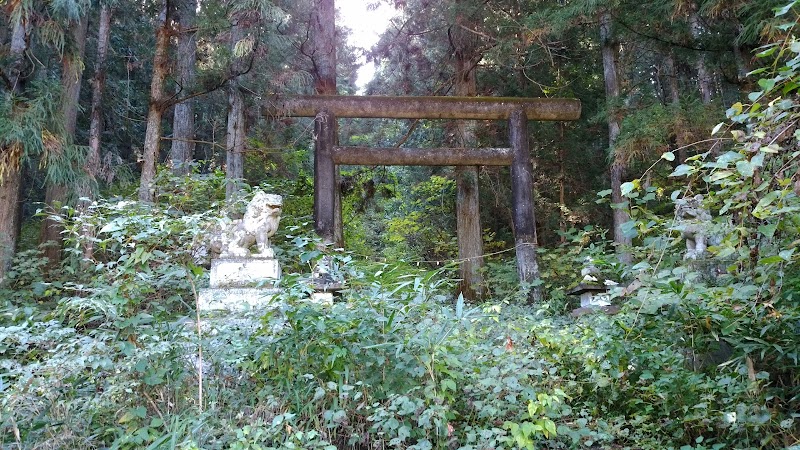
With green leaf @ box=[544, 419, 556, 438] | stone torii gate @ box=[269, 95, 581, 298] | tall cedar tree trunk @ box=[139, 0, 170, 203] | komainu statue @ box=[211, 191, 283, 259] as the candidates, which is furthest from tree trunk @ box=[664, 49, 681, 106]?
green leaf @ box=[544, 419, 556, 438]

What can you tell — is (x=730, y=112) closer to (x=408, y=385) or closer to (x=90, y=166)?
(x=408, y=385)

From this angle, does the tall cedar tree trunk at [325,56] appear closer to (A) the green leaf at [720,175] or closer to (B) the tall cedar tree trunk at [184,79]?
(B) the tall cedar tree trunk at [184,79]

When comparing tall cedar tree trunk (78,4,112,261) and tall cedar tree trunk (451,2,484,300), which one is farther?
tall cedar tree trunk (451,2,484,300)

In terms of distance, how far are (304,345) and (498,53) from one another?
8.14 meters

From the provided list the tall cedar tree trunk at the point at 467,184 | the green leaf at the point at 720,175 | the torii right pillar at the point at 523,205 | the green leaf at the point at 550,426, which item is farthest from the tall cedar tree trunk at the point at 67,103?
the green leaf at the point at 720,175

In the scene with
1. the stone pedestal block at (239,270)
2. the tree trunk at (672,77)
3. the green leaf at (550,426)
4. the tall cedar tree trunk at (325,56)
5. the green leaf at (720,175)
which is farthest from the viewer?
the tree trunk at (672,77)

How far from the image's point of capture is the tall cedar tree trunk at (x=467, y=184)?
10852 millimetres

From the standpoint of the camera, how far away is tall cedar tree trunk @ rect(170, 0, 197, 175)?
30.9 feet

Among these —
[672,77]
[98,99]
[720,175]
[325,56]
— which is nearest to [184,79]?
[98,99]

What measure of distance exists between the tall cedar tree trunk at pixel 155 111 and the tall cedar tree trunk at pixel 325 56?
2.79 m

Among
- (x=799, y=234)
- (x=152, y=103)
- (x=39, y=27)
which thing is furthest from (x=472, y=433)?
(x=39, y=27)

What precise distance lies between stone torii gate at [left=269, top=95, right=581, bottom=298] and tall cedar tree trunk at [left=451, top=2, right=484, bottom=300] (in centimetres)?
133

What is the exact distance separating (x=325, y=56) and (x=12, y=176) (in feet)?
17.9

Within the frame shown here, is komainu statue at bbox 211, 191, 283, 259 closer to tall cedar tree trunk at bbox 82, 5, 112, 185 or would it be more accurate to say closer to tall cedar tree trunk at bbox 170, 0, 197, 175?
tall cedar tree trunk at bbox 170, 0, 197, 175
